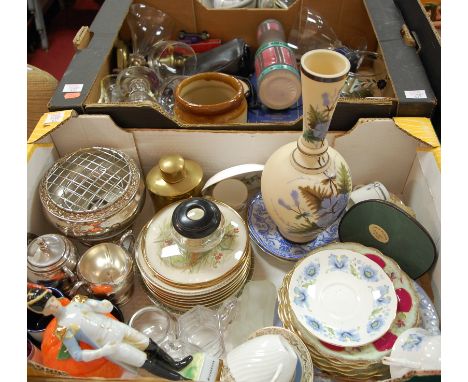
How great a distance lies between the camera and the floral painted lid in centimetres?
67

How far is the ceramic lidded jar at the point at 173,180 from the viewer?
2.53 feet

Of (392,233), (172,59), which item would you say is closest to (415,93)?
(392,233)

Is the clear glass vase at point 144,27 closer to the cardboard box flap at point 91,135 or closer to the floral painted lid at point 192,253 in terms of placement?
the cardboard box flap at point 91,135

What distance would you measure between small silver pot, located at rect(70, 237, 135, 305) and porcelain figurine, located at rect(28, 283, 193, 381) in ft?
0.36

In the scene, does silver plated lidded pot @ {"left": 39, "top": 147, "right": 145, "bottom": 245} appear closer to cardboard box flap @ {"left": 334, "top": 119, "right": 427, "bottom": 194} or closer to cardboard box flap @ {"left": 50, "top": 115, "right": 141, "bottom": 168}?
cardboard box flap @ {"left": 50, "top": 115, "right": 141, "bottom": 168}

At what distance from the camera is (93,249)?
2.31ft

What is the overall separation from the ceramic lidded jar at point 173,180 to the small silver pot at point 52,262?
0.19m

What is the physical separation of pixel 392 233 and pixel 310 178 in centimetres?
18

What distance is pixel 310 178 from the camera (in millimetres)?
638

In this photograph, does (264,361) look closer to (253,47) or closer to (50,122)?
(50,122)

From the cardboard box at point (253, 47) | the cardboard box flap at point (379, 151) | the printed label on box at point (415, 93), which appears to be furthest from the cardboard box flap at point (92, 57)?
the printed label on box at point (415, 93)

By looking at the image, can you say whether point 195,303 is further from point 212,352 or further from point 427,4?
point 427,4

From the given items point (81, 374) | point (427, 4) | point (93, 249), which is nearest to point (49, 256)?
point (93, 249)

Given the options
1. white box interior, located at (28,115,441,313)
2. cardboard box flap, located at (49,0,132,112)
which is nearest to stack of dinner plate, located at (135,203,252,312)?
white box interior, located at (28,115,441,313)
